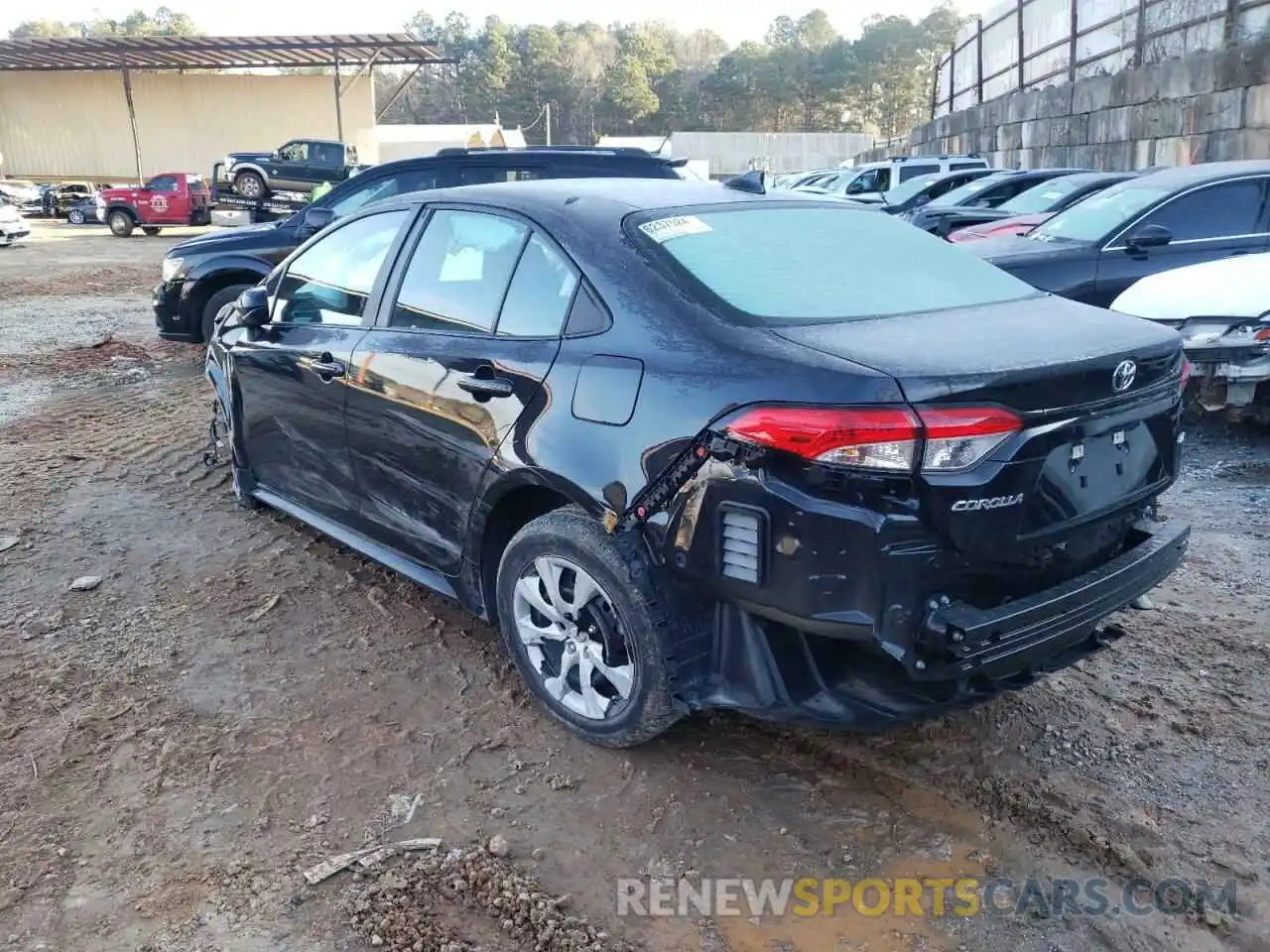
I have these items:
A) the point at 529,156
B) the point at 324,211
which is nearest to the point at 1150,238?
the point at 529,156

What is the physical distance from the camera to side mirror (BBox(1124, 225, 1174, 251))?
734cm

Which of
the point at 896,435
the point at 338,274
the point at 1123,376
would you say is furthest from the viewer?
the point at 338,274

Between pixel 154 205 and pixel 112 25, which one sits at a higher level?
pixel 112 25

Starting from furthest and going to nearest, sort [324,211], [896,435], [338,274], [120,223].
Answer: [120,223], [324,211], [338,274], [896,435]

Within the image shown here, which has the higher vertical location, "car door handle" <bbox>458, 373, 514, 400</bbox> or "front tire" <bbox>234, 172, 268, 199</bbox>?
"front tire" <bbox>234, 172, 268, 199</bbox>

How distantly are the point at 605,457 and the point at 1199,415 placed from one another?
5212 mm

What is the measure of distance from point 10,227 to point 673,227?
25010mm

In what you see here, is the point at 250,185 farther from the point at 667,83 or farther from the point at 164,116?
the point at 667,83

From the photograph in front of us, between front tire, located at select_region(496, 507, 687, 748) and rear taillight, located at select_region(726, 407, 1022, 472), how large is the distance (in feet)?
2.13

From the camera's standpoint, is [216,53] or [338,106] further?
[338,106]

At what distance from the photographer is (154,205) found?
2844 cm

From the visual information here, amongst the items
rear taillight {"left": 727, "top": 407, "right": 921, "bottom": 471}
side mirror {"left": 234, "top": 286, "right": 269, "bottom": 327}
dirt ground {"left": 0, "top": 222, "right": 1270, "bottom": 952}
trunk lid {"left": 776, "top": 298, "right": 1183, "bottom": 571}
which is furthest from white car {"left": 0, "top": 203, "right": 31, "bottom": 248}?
rear taillight {"left": 727, "top": 407, "right": 921, "bottom": 471}

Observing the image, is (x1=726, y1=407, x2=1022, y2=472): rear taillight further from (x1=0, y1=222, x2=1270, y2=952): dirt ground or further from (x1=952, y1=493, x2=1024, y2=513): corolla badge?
(x1=0, y1=222, x2=1270, y2=952): dirt ground

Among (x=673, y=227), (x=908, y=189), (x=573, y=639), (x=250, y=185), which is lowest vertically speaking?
(x=573, y=639)
